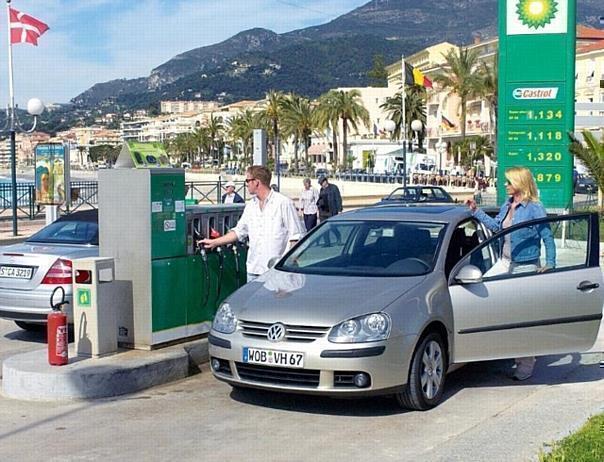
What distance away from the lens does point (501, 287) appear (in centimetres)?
730

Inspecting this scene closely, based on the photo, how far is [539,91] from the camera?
1992 cm

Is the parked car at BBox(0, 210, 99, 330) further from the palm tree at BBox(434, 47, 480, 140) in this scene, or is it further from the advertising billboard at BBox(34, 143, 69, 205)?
the palm tree at BBox(434, 47, 480, 140)

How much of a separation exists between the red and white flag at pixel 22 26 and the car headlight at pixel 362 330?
2252 centimetres

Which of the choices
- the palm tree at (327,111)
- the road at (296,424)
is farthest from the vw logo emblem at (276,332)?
the palm tree at (327,111)

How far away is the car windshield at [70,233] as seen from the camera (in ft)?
35.2

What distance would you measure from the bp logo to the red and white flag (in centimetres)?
1417

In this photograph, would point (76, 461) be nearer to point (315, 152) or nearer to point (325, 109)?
point (325, 109)

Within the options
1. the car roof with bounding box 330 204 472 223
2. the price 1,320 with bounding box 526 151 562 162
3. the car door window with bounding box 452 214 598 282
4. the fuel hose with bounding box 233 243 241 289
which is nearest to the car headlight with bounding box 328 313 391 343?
the car door window with bounding box 452 214 598 282

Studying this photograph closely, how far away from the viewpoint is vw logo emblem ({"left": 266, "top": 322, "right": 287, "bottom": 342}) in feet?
21.6

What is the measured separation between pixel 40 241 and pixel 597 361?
6.54 metres

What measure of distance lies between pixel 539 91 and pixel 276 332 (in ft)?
48.8

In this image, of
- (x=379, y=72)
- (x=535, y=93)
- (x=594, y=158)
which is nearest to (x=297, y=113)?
(x=594, y=158)

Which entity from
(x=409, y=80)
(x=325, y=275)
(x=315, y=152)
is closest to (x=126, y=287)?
(x=325, y=275)

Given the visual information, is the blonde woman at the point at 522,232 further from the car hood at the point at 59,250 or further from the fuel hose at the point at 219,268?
the car hood at the point at 59,250
